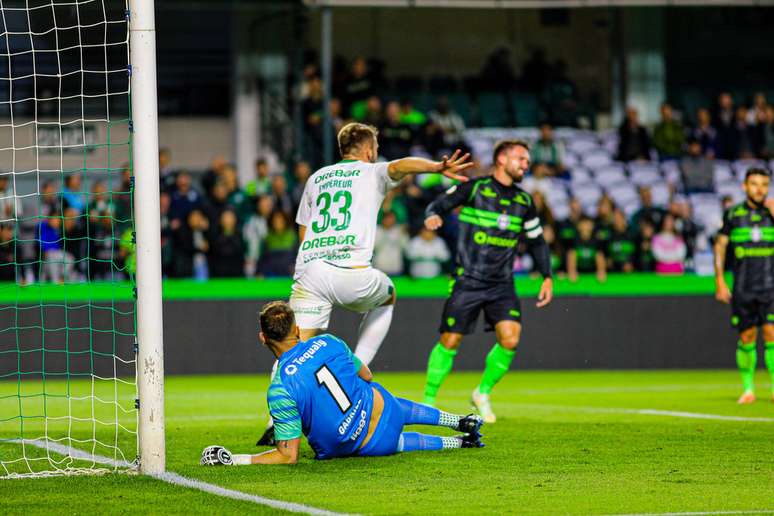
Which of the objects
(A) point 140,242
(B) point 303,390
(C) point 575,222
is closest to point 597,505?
(B) point 303,390

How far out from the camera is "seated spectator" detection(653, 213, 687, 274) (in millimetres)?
17547

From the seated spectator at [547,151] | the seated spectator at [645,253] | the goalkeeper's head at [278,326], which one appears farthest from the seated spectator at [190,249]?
the goalkeeper's head at [278,326]

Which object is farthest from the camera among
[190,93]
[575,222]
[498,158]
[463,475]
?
[190,93]

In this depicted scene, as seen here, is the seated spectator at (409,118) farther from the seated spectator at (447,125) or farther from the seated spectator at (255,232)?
the seated spectator at (255,232)

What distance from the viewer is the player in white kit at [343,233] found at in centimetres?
873

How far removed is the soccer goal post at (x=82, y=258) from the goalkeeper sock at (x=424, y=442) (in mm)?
1548

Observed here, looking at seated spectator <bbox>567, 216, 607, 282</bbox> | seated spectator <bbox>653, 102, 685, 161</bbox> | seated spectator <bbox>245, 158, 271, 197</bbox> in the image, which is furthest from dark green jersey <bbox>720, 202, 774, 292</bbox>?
seated spectator <bbox>653, 102, 685, 161</bbox>

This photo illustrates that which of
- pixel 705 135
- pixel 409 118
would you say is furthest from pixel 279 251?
pixel 705 135

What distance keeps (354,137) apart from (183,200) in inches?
338

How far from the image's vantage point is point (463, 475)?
729 cm

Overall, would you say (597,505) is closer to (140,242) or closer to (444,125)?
(140,242)

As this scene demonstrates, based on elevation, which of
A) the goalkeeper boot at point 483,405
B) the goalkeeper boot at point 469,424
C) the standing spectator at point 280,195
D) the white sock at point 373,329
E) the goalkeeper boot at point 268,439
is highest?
the standing spectator at point 280,195

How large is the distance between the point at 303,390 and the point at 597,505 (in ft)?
6.45

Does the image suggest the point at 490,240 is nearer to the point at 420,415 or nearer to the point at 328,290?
the point at 328,290
